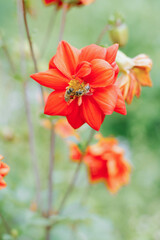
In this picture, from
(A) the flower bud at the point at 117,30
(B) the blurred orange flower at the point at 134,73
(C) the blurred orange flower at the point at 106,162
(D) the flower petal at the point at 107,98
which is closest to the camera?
(D) the flower petal at the point at 107,98

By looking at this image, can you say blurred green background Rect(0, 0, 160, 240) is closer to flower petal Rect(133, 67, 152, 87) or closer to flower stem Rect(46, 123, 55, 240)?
flower stem Rect(46, 123, 55, 240)

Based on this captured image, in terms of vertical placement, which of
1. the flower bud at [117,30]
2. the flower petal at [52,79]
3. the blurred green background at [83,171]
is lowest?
the blurred green background at [83,171]

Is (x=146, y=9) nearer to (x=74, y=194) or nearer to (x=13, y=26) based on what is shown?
(x=13, y=26)

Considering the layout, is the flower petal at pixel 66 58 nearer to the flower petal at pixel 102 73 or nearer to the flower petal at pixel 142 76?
the flower petal at pixel 102 73

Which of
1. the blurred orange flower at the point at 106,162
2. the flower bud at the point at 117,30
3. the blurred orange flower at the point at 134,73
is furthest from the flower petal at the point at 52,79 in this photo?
the blurred orange flower at the point at 106,162

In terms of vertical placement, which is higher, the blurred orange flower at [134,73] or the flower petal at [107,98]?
the blurred orange flower at [134,73]
